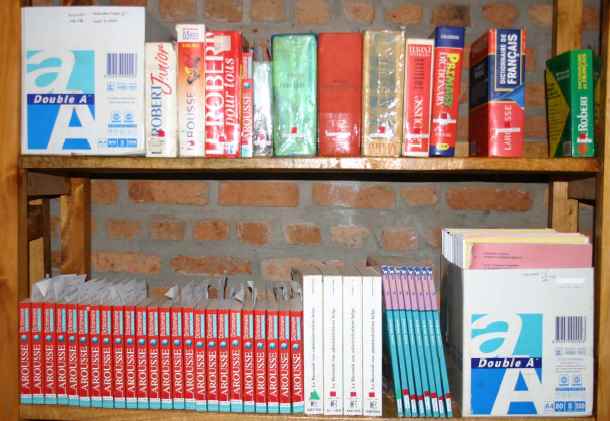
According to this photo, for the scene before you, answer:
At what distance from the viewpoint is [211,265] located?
1441 millimetres

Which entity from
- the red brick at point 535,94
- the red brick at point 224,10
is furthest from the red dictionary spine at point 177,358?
the red brick at point 535,94

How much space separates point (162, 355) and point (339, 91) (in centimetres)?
65

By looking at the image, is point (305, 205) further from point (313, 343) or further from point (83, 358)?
point (83, 358)

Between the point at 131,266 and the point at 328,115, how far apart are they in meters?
0.78

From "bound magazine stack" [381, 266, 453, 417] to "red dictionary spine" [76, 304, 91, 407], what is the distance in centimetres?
63

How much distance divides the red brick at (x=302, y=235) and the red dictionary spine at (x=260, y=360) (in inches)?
16.0

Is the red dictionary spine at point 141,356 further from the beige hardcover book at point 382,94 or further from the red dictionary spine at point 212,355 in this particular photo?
the beige hardcover book at point 382,94

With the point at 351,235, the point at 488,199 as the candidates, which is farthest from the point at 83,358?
the point at 488,199

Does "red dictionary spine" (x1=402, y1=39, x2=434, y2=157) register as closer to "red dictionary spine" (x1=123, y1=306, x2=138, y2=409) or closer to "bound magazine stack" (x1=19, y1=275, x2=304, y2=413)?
"bound magazine stack" (x1=19, y1=275, x2=304, y2=413)

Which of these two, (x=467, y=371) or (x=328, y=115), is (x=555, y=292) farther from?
(x=328, y=115)

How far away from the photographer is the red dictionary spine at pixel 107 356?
1.06 m

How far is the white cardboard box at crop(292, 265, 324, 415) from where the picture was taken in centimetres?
104

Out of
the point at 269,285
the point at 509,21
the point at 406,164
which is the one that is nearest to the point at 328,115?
the point at 406,164

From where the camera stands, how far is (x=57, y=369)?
1073 millimetres
